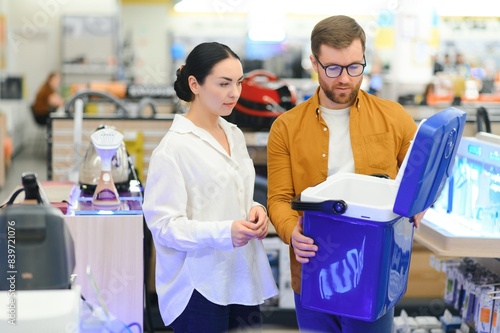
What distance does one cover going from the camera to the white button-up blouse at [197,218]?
2.56 m

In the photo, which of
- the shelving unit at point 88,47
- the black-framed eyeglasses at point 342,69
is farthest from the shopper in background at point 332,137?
the shelving unit at point 88,47

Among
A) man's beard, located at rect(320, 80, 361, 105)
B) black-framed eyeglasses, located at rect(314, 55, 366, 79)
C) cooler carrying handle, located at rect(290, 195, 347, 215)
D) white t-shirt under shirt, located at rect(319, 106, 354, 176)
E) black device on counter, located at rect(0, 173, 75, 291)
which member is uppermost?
black-framed eyeglasses, located at rect(314, 55, 366, 79)

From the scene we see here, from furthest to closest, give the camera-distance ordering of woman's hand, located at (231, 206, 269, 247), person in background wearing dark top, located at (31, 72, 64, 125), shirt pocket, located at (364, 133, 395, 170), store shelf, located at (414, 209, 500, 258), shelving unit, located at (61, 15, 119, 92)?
shelving unit, located at (61, 15, 119, 92) → person in background wearing dark top, located at (31, 72, 64, 125) → store shelf, located at (414, 209, 500, 258) → shirt pocket, located at (364, 133, 395, 170) → woman's hand, located at (231, 206, 269, 247)

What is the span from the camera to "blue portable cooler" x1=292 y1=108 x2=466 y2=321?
227 cm

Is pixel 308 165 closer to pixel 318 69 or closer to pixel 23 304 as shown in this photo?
pixel 318 69

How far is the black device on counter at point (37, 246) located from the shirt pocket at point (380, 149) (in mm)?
1045

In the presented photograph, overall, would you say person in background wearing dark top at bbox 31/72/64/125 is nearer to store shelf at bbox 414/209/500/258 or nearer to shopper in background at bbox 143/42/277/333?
store shelf at bbox 414/209/500/258

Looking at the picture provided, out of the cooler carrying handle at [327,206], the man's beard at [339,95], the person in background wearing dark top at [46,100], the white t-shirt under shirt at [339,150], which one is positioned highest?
the man's beard at [339,95]

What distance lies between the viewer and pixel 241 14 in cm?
1711

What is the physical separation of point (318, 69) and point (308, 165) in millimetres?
337

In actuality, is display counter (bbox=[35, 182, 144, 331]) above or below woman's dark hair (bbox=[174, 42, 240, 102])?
below

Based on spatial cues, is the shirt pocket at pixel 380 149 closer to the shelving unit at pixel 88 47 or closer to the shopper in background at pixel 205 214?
the shopper in background at pixel 205 214

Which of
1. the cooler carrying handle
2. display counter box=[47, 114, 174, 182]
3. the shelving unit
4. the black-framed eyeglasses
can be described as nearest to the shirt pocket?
the black-framed eyeglasses

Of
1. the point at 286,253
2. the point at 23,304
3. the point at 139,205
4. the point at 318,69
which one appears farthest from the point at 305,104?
the point at 286,253
